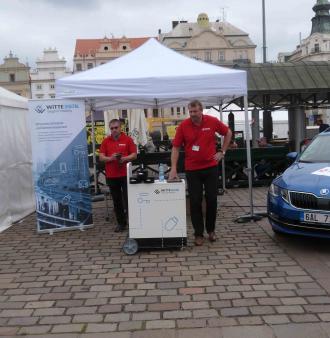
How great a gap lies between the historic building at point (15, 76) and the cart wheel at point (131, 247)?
88.9 meters

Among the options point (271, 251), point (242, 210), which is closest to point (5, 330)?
point (271, 251)

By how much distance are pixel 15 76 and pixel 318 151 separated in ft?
298

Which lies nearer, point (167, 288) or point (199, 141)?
point (167, 288)

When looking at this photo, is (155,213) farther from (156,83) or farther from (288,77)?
(288,77)

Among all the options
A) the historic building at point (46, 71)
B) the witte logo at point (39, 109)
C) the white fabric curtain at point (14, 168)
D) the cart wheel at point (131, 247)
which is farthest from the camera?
the historic building at point (46, 71)

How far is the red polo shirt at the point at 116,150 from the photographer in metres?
7.36

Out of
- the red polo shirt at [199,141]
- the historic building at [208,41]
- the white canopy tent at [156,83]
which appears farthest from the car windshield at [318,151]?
the historic building at [208,41]

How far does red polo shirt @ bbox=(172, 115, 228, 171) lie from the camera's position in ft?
20.7

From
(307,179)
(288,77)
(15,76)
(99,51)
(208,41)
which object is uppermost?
(208,41)

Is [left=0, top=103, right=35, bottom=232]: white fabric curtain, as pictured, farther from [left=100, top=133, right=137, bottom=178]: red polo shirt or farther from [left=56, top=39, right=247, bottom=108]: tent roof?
[left=100, top=133, right=137, bottom=178]: red polo shirt

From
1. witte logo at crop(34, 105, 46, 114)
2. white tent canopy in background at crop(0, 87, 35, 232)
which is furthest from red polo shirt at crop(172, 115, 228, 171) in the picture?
white tent canopy in background at crop(0, 87, 35, 232)

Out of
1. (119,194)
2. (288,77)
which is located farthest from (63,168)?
(288,77)

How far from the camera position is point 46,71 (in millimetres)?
99562

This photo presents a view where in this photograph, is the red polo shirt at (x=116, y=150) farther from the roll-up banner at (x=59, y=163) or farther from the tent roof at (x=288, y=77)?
the tent roof at (x=288, y=77)
